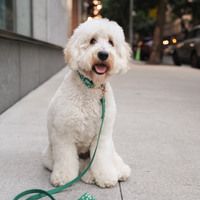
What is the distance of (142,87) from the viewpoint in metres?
8.37

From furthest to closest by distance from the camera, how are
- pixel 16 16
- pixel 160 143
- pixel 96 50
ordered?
pixel 16 16 < pixel 160 143 < pixel 96 50

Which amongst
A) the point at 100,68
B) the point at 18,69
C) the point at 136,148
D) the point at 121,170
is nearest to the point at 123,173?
the point at 121,170

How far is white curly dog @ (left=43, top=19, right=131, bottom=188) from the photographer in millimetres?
2385

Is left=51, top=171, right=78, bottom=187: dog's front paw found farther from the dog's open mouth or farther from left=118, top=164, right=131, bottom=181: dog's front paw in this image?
the dog's open mouth

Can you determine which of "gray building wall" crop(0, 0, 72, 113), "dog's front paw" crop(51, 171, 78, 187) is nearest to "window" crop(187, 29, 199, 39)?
"gray building wall" crop(0, 0, 72, 113)

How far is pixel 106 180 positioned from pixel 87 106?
68 centimetres

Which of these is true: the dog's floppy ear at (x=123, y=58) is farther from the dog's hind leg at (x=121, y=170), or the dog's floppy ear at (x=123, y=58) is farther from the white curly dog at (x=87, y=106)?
the dog's hind leg at (x=121, y=170)

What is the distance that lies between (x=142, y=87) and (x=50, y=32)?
372 cm

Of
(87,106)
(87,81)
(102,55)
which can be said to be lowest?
(87,106)

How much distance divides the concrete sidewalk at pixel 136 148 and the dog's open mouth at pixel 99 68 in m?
1.03

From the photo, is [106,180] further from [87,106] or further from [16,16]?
[16,16]

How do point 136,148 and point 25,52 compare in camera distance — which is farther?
point 25,52

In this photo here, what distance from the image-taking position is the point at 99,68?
2.39 metres

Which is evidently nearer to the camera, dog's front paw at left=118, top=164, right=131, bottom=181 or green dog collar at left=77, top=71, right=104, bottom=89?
green dog collar at left=77, top=71, right=104, bottom=89
